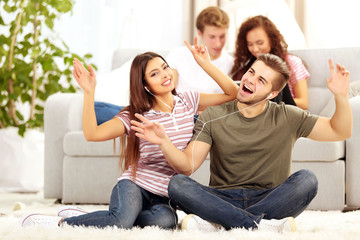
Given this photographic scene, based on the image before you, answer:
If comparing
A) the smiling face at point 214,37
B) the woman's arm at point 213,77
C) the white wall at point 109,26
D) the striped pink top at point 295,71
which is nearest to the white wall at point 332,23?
the white wall at point 109,26

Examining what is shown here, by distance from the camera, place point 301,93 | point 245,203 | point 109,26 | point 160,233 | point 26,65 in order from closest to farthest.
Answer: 1. point 160,233
2. point 245,203
3. point 301,93
4. point 26,65
5. point 109,26

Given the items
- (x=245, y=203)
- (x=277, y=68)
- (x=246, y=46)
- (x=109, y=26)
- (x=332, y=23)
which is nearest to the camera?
(x=245, y=203)

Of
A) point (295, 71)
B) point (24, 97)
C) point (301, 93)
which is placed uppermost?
point (295, 71)

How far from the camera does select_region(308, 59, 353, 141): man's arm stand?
5.30ft

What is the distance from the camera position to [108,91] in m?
2.78

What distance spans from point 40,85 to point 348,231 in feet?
7.37

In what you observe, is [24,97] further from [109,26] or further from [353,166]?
[353,166]

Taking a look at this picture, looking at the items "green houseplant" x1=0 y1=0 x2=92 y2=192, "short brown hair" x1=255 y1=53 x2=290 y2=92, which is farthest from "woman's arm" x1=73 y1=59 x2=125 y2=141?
"green houseplant" x1=0 y1=0 x2=92 y2=192

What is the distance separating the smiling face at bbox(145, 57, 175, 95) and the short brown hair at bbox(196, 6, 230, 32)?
1000 mm

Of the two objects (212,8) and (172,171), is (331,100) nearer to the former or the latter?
(212,8)

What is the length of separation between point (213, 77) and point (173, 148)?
1.15ft

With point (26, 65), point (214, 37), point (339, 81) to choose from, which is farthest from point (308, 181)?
point (26, 65)

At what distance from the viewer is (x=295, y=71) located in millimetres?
2725

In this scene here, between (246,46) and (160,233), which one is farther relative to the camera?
(246,46)
